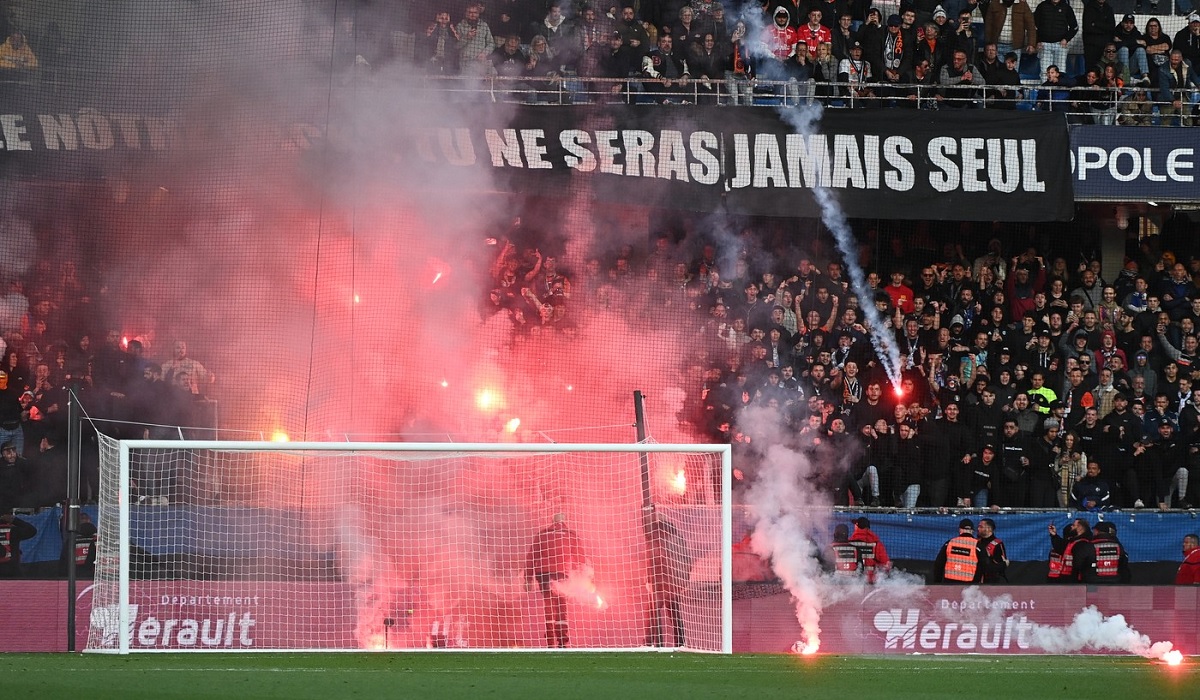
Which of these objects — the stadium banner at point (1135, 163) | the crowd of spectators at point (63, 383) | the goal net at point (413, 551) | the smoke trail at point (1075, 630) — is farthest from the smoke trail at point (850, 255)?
the crowd of spectators at point (63, 383)

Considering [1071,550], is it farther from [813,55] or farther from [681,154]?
[813,55]

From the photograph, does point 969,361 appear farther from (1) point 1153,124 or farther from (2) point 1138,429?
(1) point 1153,124

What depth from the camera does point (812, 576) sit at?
9.73m

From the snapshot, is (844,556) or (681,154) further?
(681,154)

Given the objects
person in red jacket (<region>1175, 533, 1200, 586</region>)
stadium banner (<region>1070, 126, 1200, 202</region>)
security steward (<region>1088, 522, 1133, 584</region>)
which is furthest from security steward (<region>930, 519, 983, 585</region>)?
stadium banner (<region>1070, 126, 1200, 202</region>)

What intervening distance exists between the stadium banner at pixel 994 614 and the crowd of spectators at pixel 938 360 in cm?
68

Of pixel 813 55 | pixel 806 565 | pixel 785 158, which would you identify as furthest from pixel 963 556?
pixel 813 55

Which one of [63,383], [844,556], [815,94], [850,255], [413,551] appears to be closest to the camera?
[413,551]

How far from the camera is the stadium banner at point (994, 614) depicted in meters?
9.81

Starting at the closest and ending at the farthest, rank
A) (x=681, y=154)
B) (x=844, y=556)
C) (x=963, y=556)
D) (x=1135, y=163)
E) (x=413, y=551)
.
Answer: (x=413, y=551) → (x=844, y=556) → (x=963, y=556) → (x=681, y=154) → (x=1135, y=163)

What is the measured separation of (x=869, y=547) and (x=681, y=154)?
10.4 feet

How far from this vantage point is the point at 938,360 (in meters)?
11.2

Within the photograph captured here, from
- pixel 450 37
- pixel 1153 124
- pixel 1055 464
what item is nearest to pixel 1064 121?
pixel 1153 124

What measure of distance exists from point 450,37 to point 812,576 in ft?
15.8
